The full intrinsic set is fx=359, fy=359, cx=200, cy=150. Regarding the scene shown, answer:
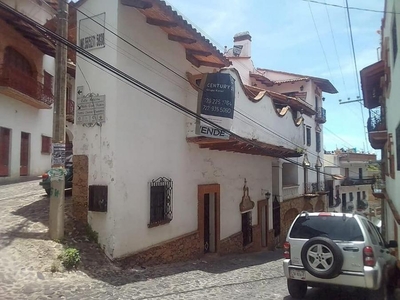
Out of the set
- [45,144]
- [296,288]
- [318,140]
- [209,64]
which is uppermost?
[209,64]

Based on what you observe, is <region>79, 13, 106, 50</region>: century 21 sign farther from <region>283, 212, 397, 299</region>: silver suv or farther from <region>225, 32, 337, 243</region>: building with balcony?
<region>225, 32, 337, 243</region>: building with balcony

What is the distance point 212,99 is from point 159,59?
1.81 meters

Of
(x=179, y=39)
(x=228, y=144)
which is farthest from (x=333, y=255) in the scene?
(x=179, y=39)

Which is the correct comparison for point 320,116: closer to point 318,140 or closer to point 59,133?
point 318,140

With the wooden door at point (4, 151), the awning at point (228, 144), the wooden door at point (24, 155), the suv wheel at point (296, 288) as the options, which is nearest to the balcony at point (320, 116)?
the awning at point (228, 144)

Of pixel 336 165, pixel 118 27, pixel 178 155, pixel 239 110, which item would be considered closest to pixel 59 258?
pixel 178 155

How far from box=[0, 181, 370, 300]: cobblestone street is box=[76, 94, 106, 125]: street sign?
249 centimetres

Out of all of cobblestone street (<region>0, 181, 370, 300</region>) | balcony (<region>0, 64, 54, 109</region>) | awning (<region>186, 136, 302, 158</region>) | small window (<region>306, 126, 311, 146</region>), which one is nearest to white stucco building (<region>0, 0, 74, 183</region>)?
balcony (<region>0, 64, 54, 109</region>)

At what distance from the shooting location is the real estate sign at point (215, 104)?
9.96 meters

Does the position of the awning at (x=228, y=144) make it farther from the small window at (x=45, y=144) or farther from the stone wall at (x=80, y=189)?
the small window at (x=45, y=144)

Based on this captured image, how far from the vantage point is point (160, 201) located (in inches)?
361

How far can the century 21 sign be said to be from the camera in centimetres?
816

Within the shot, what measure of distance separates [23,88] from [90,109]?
10.6 metres

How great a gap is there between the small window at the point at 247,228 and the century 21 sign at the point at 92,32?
9.04 meters
